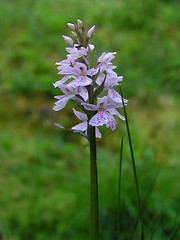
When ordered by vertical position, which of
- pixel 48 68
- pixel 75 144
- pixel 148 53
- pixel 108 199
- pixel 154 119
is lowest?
pixel 108 199

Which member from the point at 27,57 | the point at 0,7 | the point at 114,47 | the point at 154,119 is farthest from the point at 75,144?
the point at 0,7

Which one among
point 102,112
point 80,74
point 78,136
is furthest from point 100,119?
point 78,136

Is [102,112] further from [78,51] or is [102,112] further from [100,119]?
[78,51]

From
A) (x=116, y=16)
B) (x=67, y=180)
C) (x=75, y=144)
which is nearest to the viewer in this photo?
(x=67, y=180)

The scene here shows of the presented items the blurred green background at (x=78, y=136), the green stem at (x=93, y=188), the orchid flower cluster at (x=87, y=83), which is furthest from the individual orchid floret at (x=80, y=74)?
the blurred green background at (x=78, y=136)

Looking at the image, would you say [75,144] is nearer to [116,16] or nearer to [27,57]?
[27,57]

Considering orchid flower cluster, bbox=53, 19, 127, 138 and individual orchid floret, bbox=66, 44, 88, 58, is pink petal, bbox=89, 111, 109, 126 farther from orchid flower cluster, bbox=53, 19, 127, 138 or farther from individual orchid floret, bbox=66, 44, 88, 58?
individual orchid floret, bbox=66, 44, 88, 58

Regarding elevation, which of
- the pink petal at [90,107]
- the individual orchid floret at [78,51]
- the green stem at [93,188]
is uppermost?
the individual orchid floret at [78,51]

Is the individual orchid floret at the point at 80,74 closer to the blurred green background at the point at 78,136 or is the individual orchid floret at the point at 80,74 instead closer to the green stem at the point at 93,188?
the green stem at the point at 93,188

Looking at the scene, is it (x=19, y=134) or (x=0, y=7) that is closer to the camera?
(x=19, y=134)
